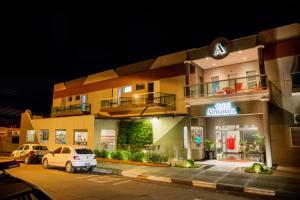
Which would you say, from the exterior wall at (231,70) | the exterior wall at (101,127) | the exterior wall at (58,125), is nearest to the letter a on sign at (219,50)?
the exterior wall at (231,70)

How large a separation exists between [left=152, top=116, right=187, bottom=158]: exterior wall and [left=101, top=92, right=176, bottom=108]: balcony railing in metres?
1.56

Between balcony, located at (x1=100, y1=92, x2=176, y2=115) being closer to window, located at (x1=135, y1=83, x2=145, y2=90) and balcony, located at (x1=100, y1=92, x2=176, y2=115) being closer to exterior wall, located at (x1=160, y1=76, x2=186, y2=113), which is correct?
exterior wall, located at (x1=160, y1=76, x2=186, y2=113)

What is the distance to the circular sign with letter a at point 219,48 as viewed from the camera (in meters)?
16.9

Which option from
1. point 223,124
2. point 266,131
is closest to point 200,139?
point 223,124

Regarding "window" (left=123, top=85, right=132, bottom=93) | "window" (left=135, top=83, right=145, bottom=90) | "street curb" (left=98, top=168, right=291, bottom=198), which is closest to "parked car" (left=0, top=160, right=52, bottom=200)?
"street curb" (left=98, top=168, right=291, bottom=198)

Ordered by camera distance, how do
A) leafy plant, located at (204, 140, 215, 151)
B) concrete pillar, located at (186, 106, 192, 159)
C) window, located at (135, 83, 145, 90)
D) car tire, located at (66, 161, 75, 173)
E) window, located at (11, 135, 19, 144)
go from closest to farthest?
car tire, located at (66, 161, 75, 173)
concrete pillar, located at (186, 106, 192, 159)
leafy plant, located at (204, 140, 215, 151)
window, located at (135, 83, 145, 90)
window, located at (11, 135, 19, 144)

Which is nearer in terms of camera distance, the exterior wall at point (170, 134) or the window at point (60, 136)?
the exterior wall at point (170, 134)

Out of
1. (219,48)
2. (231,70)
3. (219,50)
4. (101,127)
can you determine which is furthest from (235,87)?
(101,127)

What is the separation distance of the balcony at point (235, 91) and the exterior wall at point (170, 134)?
2328 mm

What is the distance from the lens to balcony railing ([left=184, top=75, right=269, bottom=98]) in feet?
51.0

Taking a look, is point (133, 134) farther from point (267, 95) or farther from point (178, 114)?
point (267, 95)

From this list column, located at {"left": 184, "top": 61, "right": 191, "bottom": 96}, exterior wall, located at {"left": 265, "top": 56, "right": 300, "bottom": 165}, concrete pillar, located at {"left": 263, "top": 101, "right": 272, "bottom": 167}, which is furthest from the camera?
column, located at {"left": 184, "top": 61, "right": 191, "bottom": 96}

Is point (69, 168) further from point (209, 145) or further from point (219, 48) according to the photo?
point (219, 48)

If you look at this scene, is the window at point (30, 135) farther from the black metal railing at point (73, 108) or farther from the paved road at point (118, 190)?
the paved road at point (118, 190)
